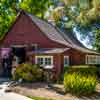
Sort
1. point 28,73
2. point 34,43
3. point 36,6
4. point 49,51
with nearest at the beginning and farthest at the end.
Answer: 1. point 28,73
2. point 49,51
3. point 34,43
4. point 36,6

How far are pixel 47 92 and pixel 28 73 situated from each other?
545 centimetres

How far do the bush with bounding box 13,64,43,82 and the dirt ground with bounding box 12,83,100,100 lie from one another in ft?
6.77

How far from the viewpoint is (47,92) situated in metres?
21.3

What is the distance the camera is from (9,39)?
114ft

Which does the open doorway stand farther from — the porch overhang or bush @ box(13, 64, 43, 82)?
bush @ box(13, 64, 43, 82)

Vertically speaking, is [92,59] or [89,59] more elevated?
[89,59]

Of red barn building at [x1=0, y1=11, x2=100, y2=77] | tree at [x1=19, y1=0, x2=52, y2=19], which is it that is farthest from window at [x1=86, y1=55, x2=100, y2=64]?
tree at [x1=19, y1=0, x2=52, y2=19]

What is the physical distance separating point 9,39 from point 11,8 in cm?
1586

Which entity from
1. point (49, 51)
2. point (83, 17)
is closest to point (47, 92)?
point (49, 51)

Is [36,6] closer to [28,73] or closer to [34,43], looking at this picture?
[34,43]

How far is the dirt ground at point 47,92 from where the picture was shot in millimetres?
20016

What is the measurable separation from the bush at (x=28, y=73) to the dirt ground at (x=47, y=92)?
6.77ft

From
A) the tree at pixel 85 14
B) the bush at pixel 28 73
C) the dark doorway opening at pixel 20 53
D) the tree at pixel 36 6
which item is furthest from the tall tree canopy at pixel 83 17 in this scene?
the bush at pixel 28 73

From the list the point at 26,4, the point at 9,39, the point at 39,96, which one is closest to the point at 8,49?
the point at 9,39
